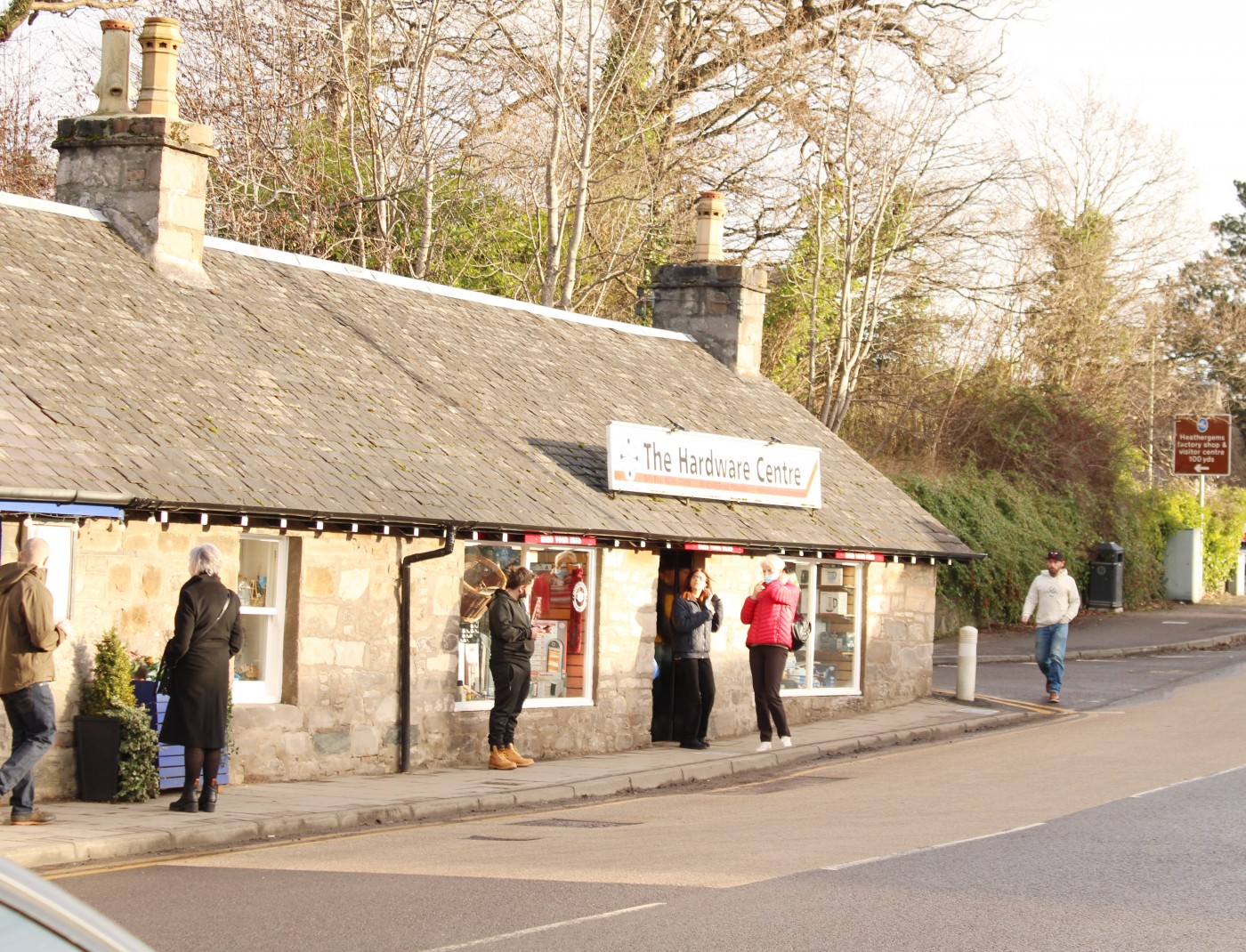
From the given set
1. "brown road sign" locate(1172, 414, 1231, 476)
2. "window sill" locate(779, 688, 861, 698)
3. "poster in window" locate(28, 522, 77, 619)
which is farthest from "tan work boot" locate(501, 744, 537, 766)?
"brown road sign" locate(1172, 414, 1231, 476)

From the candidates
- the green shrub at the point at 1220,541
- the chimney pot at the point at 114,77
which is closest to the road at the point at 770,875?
the chimney pot at the point at 114,77

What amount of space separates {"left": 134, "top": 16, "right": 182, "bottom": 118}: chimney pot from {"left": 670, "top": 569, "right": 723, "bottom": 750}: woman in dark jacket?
7.30m

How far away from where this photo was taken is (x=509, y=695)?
14.4m

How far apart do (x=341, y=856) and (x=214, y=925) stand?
216 centimetres

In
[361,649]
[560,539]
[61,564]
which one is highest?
[560,539]

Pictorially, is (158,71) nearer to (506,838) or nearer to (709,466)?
(709,466)

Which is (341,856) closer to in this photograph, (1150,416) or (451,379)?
(451,379)

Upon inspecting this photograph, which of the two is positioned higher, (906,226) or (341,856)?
(906,226)

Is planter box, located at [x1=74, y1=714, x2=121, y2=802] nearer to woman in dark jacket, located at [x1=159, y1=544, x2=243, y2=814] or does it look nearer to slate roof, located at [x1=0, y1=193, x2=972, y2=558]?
woman in dark jacket, located at [x1=159, y1=544, x2=243, y2=814]

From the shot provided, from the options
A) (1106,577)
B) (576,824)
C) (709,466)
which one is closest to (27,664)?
(576,824)

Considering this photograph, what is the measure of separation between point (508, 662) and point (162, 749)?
3.45 meters

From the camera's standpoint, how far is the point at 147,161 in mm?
15734

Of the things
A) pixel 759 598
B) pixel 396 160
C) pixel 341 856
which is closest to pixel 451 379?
pixel 759 598

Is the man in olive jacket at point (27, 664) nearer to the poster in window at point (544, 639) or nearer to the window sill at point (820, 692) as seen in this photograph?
the poster in window at point (544, 639)
